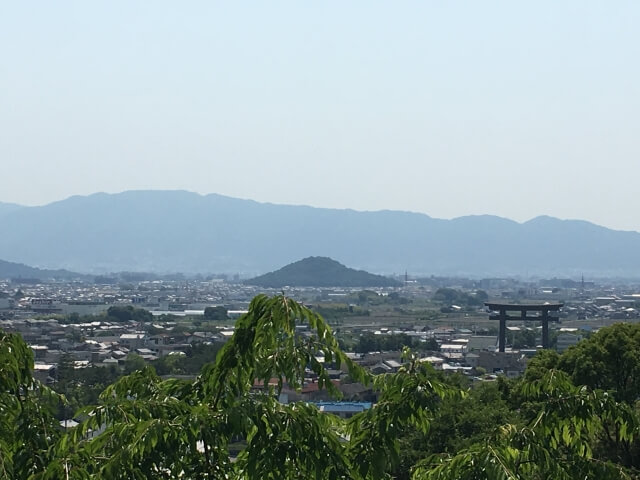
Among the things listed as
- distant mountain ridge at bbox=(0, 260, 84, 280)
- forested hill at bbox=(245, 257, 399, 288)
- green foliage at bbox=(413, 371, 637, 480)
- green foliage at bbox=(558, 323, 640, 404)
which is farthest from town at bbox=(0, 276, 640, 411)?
distant mountain ridge at bbox=(0, 260, 84, 280)

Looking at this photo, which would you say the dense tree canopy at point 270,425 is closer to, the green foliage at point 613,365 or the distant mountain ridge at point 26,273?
the green foliage at point 613,365

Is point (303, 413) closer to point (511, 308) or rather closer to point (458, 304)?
point (511, 308)

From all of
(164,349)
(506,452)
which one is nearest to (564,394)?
(506,452)

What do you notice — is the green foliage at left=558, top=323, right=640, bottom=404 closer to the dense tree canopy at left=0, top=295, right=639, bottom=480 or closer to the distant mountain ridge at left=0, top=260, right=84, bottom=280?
the dense tree canopy at left=0, top=295, right=639, bottom=480

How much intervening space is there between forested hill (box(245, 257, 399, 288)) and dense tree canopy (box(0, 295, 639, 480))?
14785 cm

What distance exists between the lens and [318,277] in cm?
15838

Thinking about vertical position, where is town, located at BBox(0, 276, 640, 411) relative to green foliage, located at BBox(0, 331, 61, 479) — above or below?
below

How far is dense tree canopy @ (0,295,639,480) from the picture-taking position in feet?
9.21

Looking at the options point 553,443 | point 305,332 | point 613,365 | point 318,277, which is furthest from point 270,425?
point 318,277

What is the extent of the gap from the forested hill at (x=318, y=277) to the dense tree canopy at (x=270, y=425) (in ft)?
485

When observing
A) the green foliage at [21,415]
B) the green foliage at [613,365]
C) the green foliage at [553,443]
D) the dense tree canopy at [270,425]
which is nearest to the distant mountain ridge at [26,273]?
the green foliage at [613,365]

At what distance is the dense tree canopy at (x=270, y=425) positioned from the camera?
2807 millimetres

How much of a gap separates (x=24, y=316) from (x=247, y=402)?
7977 centimetres

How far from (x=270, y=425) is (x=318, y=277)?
511ft
